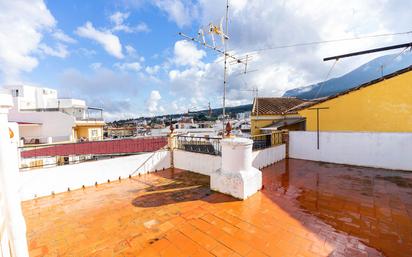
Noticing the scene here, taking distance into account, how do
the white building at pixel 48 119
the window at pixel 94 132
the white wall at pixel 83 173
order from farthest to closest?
1. the window at pixel 94 132
2. the white building at pixel 48 119
3. the white wall at pixel 83 173

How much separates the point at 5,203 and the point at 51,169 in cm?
503

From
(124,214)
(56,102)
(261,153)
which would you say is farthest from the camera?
(56,102)

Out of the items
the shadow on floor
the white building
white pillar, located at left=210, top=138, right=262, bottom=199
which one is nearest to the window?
the white building

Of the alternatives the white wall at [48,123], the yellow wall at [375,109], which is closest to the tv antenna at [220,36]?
the yellow wall at [375,109]

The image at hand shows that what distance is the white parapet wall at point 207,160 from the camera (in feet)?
23.7

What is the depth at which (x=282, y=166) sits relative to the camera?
26.9 feet

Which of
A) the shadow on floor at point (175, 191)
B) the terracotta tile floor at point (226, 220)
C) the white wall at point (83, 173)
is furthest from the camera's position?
the white wall at point (83, 173)

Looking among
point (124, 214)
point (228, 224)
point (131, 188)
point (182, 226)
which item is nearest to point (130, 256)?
point (182, 226)

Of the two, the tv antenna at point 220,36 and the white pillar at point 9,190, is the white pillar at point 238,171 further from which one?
the white pillar at point 9,190

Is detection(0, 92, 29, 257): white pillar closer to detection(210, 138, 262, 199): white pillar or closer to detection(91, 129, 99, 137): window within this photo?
detection(210, 138, 262, 199): white pillar

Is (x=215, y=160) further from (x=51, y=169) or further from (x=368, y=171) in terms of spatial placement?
(x=368, y=171)

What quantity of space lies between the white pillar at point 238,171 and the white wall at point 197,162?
1737 mm

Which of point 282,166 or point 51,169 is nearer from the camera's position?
point 51,169

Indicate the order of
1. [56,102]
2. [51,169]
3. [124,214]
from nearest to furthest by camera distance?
[124,214]
[51,169]
[56,102]
